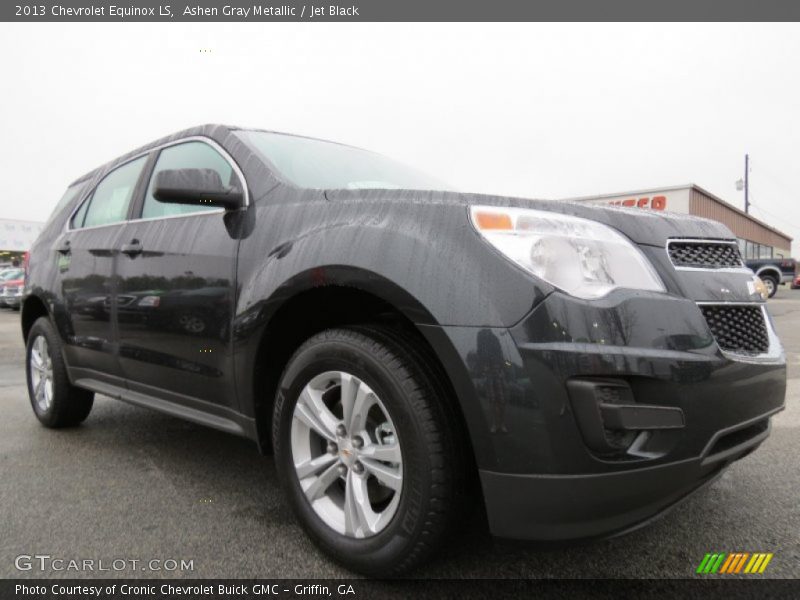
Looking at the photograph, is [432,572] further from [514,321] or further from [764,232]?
[764,232]

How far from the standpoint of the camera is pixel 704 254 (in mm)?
1795

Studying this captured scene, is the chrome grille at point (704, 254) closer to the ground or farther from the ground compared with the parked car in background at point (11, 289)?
farther from the ground

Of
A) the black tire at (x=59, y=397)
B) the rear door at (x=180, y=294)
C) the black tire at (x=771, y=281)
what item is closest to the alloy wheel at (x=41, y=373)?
the black tire at (x=59, y=397)

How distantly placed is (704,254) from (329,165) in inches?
62.9

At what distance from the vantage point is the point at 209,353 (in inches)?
89.7

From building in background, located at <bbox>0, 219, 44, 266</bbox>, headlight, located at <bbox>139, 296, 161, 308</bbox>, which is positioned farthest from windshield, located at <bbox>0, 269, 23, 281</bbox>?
headlight, located at <bbox>139, 296, 161, 308</bbox>

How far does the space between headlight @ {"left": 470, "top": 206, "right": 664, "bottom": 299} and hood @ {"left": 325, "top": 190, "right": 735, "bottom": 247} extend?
3 cm

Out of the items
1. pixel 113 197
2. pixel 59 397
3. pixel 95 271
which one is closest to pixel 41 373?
pixel 59 397

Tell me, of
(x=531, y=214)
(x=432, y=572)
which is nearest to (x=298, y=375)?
(x=432, y=572)

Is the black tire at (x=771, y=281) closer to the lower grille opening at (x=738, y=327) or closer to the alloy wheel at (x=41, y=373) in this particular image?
the lower grille opening at (x=738, y=327)

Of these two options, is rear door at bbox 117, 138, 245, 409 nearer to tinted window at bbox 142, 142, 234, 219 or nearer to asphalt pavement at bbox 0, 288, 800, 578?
tinted window at bbox 142, 142, 234, 219

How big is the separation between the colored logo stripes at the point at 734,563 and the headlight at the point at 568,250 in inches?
37.5

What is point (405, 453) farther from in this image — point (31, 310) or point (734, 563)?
point (31, 310)

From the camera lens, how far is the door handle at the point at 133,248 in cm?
272
